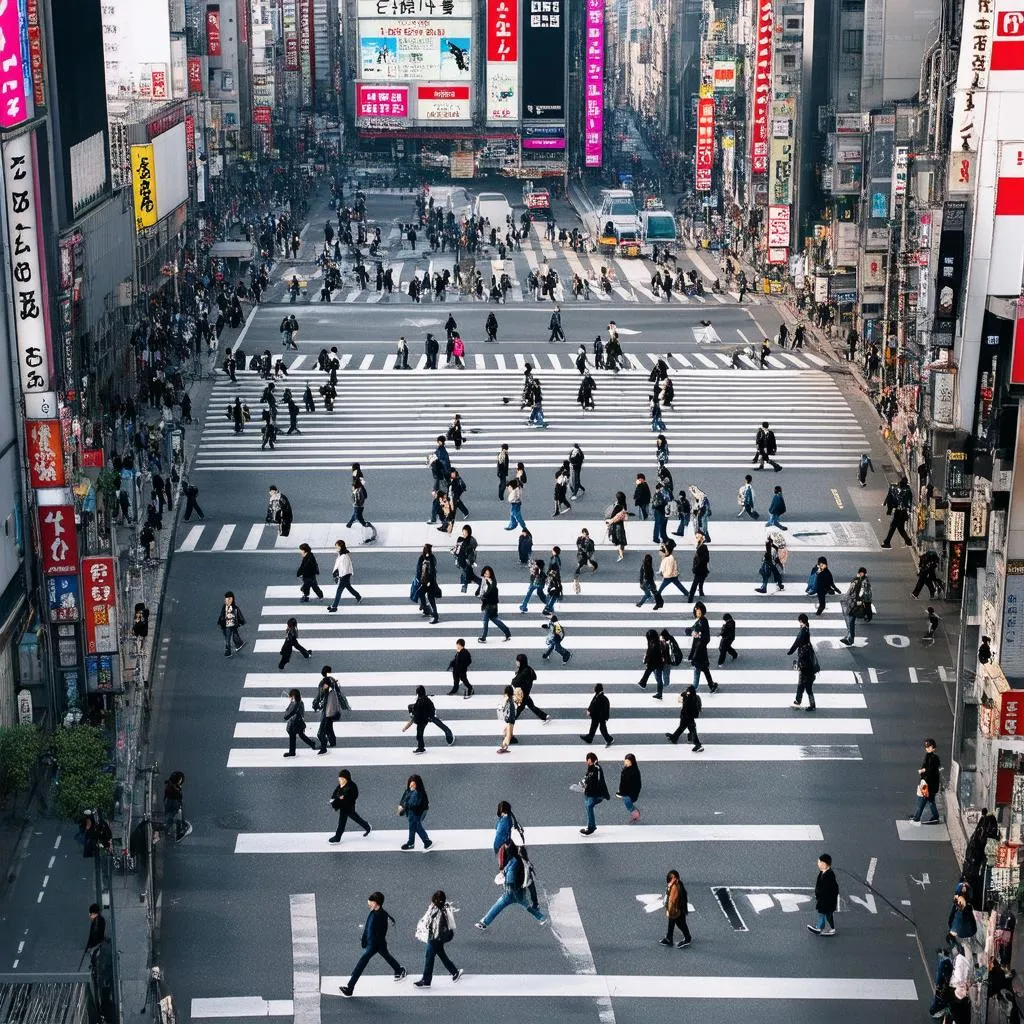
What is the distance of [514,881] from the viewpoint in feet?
76.2

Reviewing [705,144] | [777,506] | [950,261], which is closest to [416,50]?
[705,144]

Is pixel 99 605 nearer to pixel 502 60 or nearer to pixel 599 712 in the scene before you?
pixel 599 712

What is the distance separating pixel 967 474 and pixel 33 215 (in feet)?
53.7

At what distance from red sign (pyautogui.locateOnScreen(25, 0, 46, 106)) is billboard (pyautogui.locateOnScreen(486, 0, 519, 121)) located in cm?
7553

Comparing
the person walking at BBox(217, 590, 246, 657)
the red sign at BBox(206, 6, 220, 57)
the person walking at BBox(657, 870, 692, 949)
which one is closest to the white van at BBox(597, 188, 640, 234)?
the red sign at BBox(206, 6, 220, 57)

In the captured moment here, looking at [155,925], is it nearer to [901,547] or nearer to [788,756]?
[788,756]

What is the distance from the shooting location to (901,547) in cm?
4078

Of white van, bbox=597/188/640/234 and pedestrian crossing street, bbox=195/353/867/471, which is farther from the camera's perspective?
white van, bbox=597/188/640/234

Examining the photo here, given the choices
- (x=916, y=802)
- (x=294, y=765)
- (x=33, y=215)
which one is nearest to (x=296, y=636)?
(x=294, y=765)

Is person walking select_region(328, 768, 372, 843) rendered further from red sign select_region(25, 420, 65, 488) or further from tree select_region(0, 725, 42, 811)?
red sign select_region(25, 420, 65, 488)

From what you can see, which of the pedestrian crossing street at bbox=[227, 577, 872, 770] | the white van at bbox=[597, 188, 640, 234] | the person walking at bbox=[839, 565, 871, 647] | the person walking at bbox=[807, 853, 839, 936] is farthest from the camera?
the white van at bbox=[597, 188, 640, 234]

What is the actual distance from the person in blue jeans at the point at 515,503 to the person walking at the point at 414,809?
14812 millimetres

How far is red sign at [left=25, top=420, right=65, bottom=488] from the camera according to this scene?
97.7ft

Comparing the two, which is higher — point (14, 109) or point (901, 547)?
point (14, 109)
